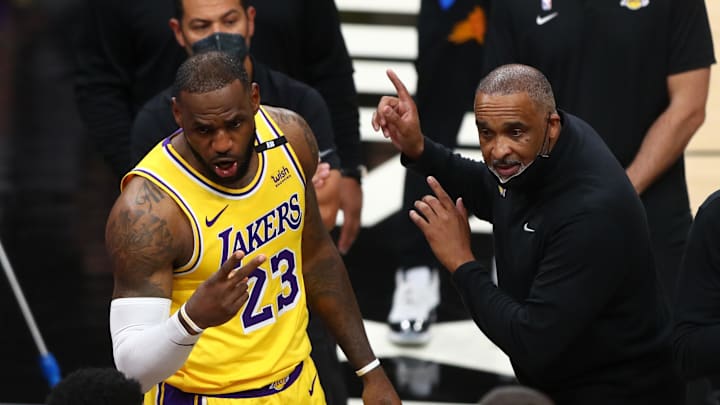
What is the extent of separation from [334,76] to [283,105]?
2.54 ft

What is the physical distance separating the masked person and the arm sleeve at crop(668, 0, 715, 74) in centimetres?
137

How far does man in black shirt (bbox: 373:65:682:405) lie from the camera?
14.4 ft

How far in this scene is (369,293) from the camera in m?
8.37

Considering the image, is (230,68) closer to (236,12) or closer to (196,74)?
(196,74)

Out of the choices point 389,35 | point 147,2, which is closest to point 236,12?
point 147,2

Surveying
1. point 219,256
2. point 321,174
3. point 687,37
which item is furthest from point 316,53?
point 219,256

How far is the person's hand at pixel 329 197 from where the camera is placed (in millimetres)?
5777

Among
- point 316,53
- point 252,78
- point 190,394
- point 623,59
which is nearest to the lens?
point 190,394

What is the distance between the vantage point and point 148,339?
4.30 metres

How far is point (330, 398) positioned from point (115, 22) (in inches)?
74.8

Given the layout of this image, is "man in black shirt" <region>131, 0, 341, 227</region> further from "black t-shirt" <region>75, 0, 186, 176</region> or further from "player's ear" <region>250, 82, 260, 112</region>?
"player's ear" <region>250, 82, 260, 112</region>

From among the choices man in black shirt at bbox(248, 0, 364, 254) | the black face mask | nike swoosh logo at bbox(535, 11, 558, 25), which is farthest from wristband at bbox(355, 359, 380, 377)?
nike swoosh logo at bbox(535, 11, 558, 25)

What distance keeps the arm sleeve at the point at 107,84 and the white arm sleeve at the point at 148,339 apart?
1982 millimetres

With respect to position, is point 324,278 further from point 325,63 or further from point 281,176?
point 325,63
